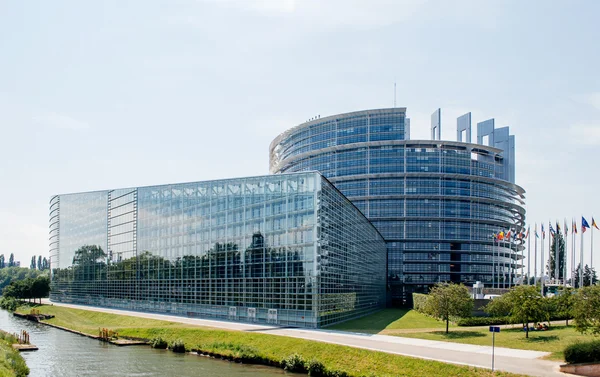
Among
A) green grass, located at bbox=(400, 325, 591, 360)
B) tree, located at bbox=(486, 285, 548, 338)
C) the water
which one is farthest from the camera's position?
tree, located at bbox=(486, 285, 548, 338)

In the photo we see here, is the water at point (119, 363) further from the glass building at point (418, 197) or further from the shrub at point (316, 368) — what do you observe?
the glass building at point (418, 197)

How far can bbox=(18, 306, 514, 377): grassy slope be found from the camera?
138 ft

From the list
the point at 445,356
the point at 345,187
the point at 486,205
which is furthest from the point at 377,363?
the point at 486,205

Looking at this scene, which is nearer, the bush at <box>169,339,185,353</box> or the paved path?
the paved path

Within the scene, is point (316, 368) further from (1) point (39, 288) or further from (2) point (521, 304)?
(1) point (39, 288)

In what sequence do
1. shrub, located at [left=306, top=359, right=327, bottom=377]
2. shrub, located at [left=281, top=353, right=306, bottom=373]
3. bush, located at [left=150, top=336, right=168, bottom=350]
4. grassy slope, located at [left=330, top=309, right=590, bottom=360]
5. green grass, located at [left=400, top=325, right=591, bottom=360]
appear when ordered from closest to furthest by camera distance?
shrub, located at [left=306, top=359, right=327, bottom=377]
shrub, located at [left=281, top=353, right=306, bottom=373]
green grass, located at [left=400, top=325, right=591, bottom=360]
grassy slope, located at [left=330, top=309, right=590, bottom=360]
bush, located at [left=150, top=336, right=168, bottom=350]

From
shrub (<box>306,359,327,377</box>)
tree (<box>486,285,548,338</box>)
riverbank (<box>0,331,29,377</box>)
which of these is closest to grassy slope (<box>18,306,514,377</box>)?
shrub (<box>306,359,327,377</box>)

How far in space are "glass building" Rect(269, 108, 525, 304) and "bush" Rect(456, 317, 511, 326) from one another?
83.5m

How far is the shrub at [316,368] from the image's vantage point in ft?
154

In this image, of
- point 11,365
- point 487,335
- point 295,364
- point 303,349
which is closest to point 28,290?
point 11,365

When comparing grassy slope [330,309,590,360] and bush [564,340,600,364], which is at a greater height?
bush [564,340,600,364]

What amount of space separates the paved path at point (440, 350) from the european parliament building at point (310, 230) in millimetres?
7476

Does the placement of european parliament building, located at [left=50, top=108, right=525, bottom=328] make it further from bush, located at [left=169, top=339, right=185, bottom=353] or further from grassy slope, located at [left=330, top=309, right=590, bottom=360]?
bush, located at [left=169, top=339, right=185, bottom=353]

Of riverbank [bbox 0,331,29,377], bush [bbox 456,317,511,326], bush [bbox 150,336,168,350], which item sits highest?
riverbank [bbox 0,331,29,377]
